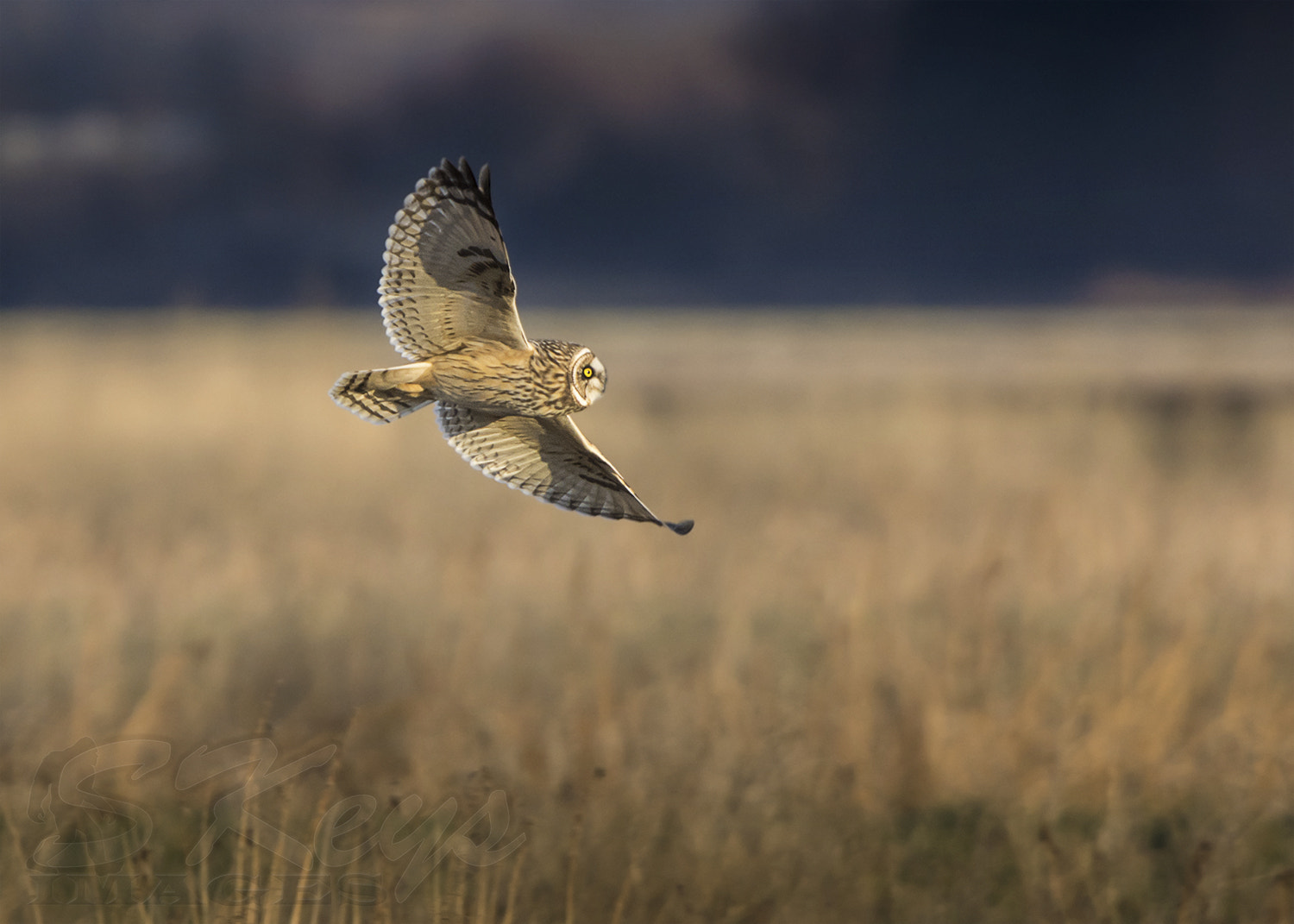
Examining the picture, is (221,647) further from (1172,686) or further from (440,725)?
(1172,686)

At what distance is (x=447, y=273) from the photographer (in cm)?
108

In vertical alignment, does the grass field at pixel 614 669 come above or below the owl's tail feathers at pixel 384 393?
below

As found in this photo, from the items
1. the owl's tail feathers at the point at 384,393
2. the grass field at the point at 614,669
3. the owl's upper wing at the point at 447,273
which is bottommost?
the grass field at the point at 614,669

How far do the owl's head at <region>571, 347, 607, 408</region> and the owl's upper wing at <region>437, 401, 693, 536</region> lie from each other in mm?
108

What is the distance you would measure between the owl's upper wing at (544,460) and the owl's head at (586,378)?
108 millimetres

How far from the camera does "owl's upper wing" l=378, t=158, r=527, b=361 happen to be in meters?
1.01

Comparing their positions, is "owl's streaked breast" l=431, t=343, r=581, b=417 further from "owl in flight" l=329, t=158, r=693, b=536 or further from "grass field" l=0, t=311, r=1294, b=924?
"grass field" l=0, t=311, r=1294, b=924

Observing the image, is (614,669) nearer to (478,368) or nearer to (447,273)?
(447,273)

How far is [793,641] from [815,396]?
766cm

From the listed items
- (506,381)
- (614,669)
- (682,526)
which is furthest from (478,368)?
(614,669)

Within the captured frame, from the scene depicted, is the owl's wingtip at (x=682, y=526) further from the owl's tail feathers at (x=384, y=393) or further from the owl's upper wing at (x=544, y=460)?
the owl's tail feathers at (x=384, y=393)

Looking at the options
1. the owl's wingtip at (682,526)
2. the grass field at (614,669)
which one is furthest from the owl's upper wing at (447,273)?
the grass field at (614,669)

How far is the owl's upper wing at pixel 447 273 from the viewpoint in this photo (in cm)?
101

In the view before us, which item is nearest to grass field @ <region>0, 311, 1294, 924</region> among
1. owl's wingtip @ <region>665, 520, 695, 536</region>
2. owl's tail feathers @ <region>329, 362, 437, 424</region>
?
owl's tail feathers @ <region>329, 362, 437, 424</region>
